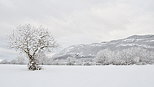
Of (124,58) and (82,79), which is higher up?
(124,58)

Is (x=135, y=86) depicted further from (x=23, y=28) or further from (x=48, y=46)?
(x=23, y=28)

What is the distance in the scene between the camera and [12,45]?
43125 millimetres

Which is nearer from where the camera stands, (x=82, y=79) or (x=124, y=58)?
(x=82, y=79)

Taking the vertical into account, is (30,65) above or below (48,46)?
below

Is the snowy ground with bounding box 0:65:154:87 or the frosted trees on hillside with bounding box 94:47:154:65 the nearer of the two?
the snowy ground with bounding box 0:65:154:87

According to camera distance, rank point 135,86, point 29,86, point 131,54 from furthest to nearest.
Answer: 1. point 131,54
2. point 29,86
3. point 135,86

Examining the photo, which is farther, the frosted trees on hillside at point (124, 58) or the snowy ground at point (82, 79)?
the frosted trees on hillside at point (124, 58)

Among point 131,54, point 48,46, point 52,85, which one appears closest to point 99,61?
point 131,54

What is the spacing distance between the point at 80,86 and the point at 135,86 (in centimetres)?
505

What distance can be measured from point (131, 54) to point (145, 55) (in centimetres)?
1560

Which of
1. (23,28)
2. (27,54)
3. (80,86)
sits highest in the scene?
(23,28)

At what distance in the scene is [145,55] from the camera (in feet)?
530

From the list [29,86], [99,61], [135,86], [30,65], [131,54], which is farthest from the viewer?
[131,54]

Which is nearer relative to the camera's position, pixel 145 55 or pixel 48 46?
pixel 48 46
